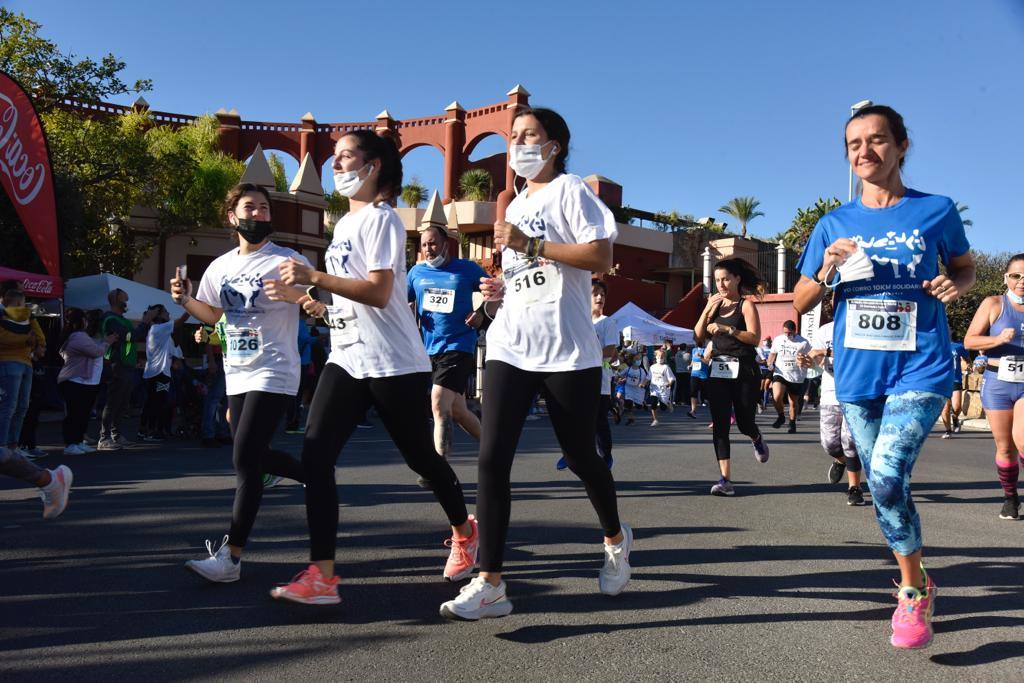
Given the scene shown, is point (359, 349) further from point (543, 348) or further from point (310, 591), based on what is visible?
point (310, 591)

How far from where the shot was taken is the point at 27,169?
1348 cm

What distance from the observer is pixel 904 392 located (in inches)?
127

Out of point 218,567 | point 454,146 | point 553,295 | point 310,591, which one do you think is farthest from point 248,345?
point 454,146

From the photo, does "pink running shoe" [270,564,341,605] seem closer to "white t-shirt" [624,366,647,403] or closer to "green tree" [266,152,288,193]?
"white t-shirt" [624,366,647,403]

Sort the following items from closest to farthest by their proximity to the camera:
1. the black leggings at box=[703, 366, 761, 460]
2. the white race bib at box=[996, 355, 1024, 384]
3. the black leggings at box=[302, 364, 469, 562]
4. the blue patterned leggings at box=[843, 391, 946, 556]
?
the blue patterned leggings at box=[843, 391, 946, 556] < the black leggings at box=[302, 364, 469, 562] < the white race bib at box=[996, 355, 1024, 384] < the black leggings at box=[703, 366, 761, 460]

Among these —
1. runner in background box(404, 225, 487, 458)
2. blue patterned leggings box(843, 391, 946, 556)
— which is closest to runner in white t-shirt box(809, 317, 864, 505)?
runner in background box(404, 225, 487, 458)

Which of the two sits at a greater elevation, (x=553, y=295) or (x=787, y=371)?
(x=553, y=295)

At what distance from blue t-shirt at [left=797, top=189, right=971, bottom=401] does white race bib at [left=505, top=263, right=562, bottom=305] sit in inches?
A: 47.5

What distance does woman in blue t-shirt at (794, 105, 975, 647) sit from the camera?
10.5ft

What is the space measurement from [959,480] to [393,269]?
24.3ft

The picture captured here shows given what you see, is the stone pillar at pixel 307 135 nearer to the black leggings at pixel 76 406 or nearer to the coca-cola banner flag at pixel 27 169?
the coca-cola banner flag at pixel 27 169

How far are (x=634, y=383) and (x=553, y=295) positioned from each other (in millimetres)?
15577

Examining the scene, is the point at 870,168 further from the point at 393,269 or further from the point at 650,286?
the point at 650,286

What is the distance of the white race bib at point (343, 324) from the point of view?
361cm
